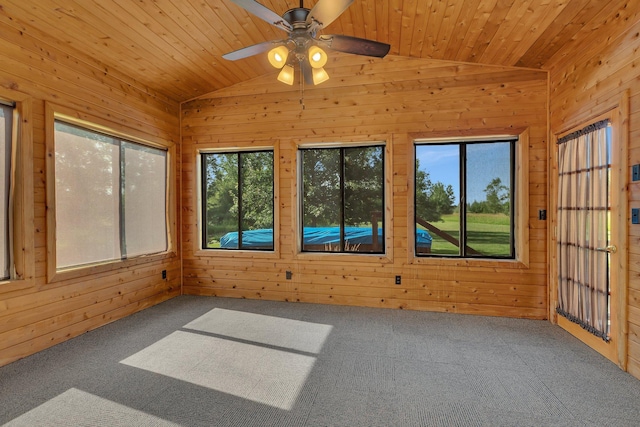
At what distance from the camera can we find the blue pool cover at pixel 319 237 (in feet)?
13.7

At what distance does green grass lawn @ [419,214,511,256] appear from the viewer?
3.80m

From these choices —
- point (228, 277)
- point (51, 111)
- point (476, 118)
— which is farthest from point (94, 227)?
point (476, 118)

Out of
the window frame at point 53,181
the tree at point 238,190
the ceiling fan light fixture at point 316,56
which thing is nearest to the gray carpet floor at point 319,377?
the window frame at point 53,181

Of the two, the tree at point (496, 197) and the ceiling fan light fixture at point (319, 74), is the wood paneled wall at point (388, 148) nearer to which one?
the tree at point (496, 197)

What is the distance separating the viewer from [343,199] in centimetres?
427

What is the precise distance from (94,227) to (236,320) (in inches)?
72.9

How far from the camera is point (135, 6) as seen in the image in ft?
8.89

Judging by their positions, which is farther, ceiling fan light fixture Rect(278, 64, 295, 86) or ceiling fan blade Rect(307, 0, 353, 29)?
ceiling fan light fixture Rect(278, 64, 295, 86)

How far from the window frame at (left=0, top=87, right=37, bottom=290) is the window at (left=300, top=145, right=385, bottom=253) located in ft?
9.36

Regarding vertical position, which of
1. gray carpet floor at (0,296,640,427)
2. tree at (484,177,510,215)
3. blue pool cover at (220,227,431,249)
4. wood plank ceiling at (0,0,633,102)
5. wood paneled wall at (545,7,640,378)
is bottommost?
gray carpet floor at (0,296,640,427)

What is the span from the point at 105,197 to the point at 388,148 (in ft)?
11.1

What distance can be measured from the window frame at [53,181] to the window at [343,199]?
191 cm

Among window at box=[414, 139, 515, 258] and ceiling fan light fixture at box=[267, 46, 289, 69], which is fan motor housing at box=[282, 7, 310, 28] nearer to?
ceiling fan light fixture at box=[267, 46, 289, 69]

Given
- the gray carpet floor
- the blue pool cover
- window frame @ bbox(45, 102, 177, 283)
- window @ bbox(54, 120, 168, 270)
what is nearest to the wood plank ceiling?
window frame @ bbox(45, 102, 177, 283)
